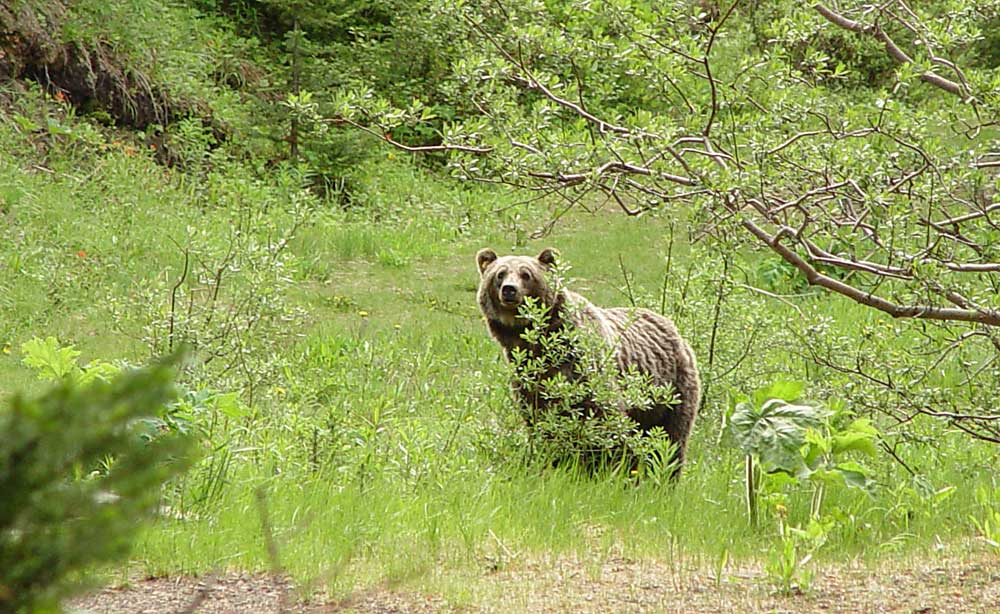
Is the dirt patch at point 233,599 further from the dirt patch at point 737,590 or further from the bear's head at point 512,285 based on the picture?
the bear's head at point 512,285

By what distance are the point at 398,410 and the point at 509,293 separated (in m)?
1.75

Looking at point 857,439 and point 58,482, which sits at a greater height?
point 58,482

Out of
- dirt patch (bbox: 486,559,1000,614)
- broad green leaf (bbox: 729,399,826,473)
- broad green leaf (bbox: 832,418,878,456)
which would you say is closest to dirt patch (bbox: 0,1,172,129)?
broad green leaf (bbox: 729,399,826,473)

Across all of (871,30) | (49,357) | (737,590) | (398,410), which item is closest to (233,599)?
(49,357)

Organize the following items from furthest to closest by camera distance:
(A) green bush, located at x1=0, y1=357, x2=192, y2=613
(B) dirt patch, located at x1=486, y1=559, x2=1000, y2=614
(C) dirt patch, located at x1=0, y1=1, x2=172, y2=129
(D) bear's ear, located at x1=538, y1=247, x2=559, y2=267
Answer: (C) dirt patch, located at x1=0, y1=1, x2=172, y2=129
(D) bear's ear, located at x1=538, y1=247, x2=559, y2=267
(B) dirt patch, located at x1=486, y1=559, x2=1000, y2=614
(A) green bush, located at x1=0, y1=357, x2=192, y2=613

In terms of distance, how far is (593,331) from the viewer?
7.93 m

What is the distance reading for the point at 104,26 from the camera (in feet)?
55.8

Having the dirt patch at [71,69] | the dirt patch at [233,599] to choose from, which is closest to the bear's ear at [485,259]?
the dirt patch at [233,599]

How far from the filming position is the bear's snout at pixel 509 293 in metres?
7.79

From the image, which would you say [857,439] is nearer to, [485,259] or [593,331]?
[593,331]

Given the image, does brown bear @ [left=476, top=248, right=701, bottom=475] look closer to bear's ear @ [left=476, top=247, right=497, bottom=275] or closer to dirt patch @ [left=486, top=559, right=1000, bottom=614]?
bear's ear @ [left=476, top=247, right=497, bottom=275]

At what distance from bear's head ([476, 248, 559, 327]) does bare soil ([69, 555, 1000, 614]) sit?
2.71m

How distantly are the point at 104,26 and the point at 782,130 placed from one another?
13360 millimetres

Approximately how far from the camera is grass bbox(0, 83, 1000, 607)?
5367 mm
